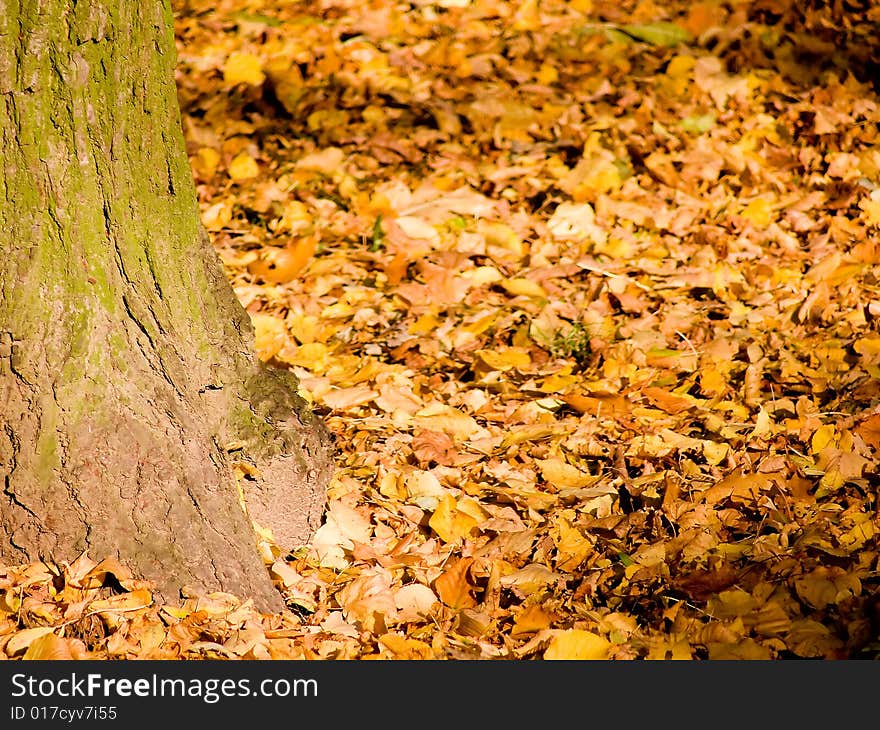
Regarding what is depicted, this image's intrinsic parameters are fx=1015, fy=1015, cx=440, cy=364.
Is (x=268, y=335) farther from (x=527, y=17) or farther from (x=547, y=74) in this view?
(x=527, y=17)

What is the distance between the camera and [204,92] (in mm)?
4777

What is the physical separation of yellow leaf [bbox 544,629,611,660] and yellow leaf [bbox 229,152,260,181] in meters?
2.64

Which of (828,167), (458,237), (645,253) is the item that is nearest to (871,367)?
(645,253)

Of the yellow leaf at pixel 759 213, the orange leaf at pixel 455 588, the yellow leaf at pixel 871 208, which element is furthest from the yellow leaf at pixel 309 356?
the yellow leaf at pixel 871 208

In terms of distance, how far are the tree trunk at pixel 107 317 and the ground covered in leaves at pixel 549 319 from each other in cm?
12

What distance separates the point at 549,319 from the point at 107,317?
5.04ft

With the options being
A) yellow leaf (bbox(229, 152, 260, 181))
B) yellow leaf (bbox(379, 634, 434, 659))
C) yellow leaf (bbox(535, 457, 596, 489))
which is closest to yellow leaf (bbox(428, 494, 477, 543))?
yellow leaf (bbox(535, 457, 596, 489))

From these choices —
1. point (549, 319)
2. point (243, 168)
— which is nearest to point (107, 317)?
point (549, 319)

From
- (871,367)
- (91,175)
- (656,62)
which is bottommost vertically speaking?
(871,367)
